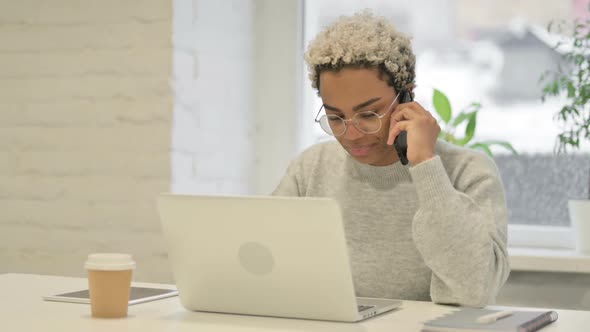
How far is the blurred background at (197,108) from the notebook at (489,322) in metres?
1.00

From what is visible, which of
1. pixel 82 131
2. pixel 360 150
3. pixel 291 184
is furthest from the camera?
pixel 82 131

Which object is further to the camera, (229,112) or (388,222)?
(229,112)

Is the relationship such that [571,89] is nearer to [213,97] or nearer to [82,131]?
[213,97]

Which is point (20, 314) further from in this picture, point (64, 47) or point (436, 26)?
point (436, 26)

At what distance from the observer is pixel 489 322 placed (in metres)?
1.21

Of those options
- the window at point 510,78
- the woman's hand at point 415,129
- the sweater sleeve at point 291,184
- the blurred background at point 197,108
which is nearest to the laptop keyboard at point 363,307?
the woman's hand at point 415,129

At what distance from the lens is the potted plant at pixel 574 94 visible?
7.50ft

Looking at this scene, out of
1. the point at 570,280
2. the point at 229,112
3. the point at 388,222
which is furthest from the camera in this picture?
the point at 229,112

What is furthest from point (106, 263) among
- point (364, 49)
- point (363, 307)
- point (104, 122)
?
point (104, 122)

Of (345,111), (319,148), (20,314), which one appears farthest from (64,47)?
(20,314)

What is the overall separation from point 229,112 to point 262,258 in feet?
4.42

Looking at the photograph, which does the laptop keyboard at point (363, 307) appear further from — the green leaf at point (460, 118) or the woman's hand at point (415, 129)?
the green leaf at point (460, 118)

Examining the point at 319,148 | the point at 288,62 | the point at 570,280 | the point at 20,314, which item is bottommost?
the point at 570,280

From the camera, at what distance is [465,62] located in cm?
261
